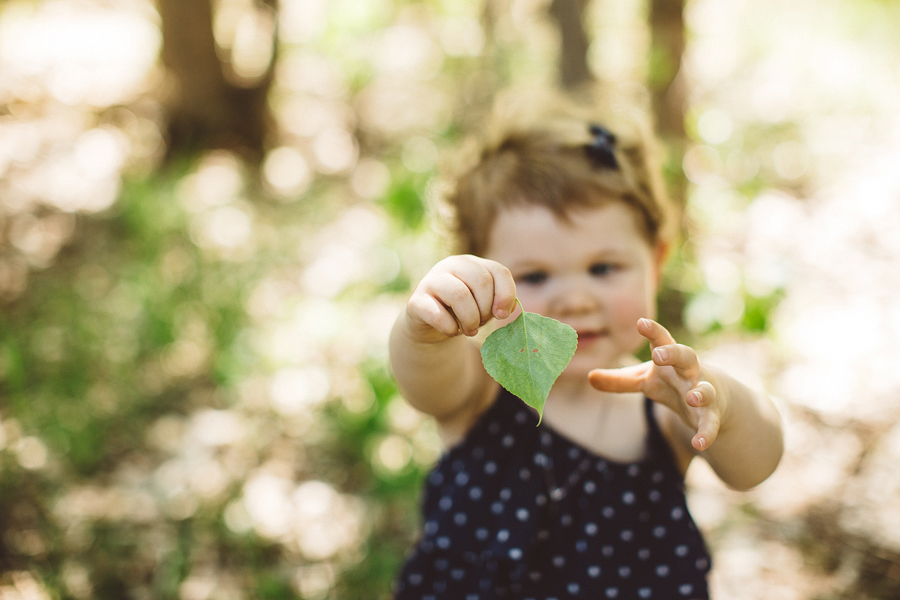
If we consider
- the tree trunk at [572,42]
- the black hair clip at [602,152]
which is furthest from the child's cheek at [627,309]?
the tree trunk at [572,42]

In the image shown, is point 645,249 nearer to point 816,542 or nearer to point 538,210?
point 538,210

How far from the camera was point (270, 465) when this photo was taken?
2387 millimetres

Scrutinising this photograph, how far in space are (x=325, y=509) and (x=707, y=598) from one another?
1.37 metres

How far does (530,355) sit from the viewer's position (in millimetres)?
749

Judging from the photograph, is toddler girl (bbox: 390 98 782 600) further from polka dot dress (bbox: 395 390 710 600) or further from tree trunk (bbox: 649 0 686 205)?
tree trunk (bbox: 649 0 686 205)

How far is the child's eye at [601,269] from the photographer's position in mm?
1146

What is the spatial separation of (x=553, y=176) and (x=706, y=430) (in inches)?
21.2

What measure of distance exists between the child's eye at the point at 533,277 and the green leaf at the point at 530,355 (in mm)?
368

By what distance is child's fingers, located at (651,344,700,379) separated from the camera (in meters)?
0.83

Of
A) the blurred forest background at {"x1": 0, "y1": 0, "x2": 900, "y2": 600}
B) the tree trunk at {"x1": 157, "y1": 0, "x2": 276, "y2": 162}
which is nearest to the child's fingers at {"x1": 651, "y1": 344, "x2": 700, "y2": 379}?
the blurred forest background at {"x1": 0, "y1": 0, "x2": 900, "y2": 600}

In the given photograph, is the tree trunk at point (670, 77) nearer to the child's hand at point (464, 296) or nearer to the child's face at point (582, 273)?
the child's face at point (582, 273)

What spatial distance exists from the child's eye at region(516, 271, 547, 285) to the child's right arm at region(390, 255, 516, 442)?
0.50ft

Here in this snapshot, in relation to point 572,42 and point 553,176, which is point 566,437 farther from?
point 572,42

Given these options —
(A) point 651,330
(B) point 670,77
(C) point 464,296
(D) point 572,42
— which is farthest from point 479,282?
(B) point 670,77
